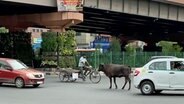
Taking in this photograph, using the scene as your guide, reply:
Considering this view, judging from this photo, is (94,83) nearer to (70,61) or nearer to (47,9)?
(70,61)

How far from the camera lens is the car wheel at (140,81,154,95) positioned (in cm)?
2015

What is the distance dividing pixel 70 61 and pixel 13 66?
18.6 metres

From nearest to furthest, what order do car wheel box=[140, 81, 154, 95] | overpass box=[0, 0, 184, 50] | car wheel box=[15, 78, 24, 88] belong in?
1. car wheel box=[140, 81, 154, 95]
2. car wheel box=[15, 78, 24, 88]
3. overpass box=[0, 0, 184, 50]

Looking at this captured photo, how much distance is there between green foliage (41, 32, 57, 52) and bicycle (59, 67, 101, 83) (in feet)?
42.9

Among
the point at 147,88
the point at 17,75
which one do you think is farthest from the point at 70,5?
the point at 147,88

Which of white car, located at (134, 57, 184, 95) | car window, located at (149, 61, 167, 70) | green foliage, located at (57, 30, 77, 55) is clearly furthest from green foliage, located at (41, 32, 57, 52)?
car window, located at (149, 61, 167, 70)

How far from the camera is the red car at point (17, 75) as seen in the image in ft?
79.1

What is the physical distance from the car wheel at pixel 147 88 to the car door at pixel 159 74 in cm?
27

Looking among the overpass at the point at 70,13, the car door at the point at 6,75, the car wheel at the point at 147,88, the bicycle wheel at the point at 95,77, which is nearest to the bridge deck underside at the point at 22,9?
the overpass at the point at 70,13

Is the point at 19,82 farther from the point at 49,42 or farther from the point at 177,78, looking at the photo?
the point at 49,42

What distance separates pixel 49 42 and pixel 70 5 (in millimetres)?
4056

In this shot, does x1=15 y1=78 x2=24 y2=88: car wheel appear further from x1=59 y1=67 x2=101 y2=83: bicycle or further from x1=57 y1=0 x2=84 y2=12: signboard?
x1=57 y1=0 x2=84 y2=12: signboard

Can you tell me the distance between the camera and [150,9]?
52938 millimetres

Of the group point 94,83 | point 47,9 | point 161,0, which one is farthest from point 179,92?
point 161,0
